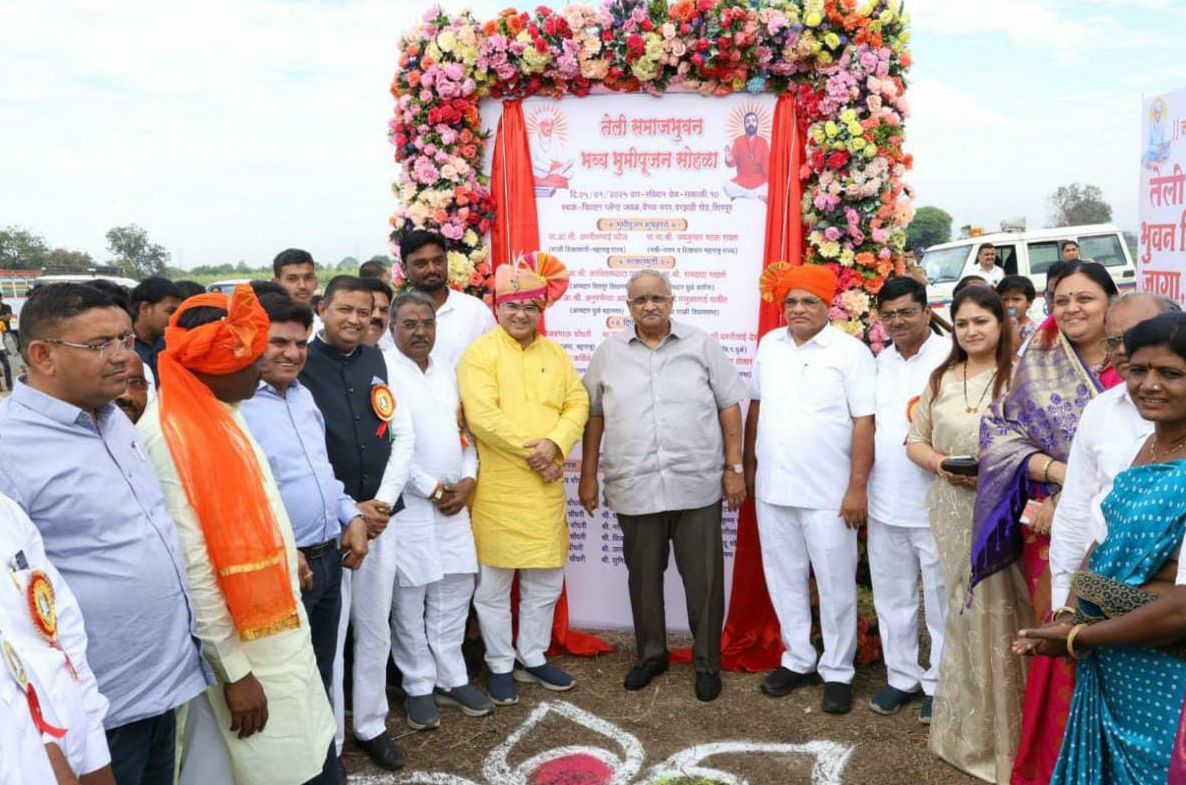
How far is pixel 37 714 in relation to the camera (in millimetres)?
1382

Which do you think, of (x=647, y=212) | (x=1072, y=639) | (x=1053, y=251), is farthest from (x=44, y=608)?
(x=1053, y=251)

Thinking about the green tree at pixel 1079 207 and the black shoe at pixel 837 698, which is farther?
the green tree at pixel 1079 207

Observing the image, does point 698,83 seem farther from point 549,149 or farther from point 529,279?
point 529,279

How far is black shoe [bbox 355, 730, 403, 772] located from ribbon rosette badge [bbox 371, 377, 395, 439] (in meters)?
1.33

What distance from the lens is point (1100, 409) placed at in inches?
103

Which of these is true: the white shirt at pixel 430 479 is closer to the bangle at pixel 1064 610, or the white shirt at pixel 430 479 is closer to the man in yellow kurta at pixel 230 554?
the man in yellow kurta at pixel 230 554

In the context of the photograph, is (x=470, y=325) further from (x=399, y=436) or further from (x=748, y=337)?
(x=748, y=337)

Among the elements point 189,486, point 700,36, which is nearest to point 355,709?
point 189,486

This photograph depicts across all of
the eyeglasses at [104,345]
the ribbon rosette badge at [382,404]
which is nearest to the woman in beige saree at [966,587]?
the ribbon rosette badge at [382,404]

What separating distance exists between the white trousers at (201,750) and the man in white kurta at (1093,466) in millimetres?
2536

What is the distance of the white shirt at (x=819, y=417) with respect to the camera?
4.28m

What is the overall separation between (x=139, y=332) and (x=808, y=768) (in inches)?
152

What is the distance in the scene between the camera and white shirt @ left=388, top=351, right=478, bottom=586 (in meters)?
4.05

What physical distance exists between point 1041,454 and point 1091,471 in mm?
694
